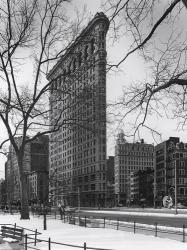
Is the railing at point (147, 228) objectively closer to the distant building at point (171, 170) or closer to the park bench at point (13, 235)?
the park bench at point (13, 235)

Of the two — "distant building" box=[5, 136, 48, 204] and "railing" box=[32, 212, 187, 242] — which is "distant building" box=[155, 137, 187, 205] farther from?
"railing" box=[32, 212, 187, 242]

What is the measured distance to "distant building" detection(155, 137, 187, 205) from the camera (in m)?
156

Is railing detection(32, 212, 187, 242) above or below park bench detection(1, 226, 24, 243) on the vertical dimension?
below

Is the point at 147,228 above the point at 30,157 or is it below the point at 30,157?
below

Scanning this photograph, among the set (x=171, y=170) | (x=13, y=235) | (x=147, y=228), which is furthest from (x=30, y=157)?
(x=13, y=235)

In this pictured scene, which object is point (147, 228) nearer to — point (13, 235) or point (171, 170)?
point (13, 235)

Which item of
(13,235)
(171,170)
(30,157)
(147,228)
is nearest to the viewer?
(13,235)

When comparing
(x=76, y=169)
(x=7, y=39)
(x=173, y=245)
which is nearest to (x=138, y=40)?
(x=173, y=245)

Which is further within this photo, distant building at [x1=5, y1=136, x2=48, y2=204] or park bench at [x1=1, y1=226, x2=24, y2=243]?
distant building at [x1=5, y1=136, x2=48, y2=204]

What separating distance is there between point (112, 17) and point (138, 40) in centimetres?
109

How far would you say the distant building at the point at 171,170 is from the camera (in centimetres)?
15550

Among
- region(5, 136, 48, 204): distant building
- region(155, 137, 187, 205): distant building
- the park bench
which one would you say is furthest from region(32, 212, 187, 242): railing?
region(155, 137, 187, 205): distant building

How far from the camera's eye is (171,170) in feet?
527

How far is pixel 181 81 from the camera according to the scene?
1277 centimetres
